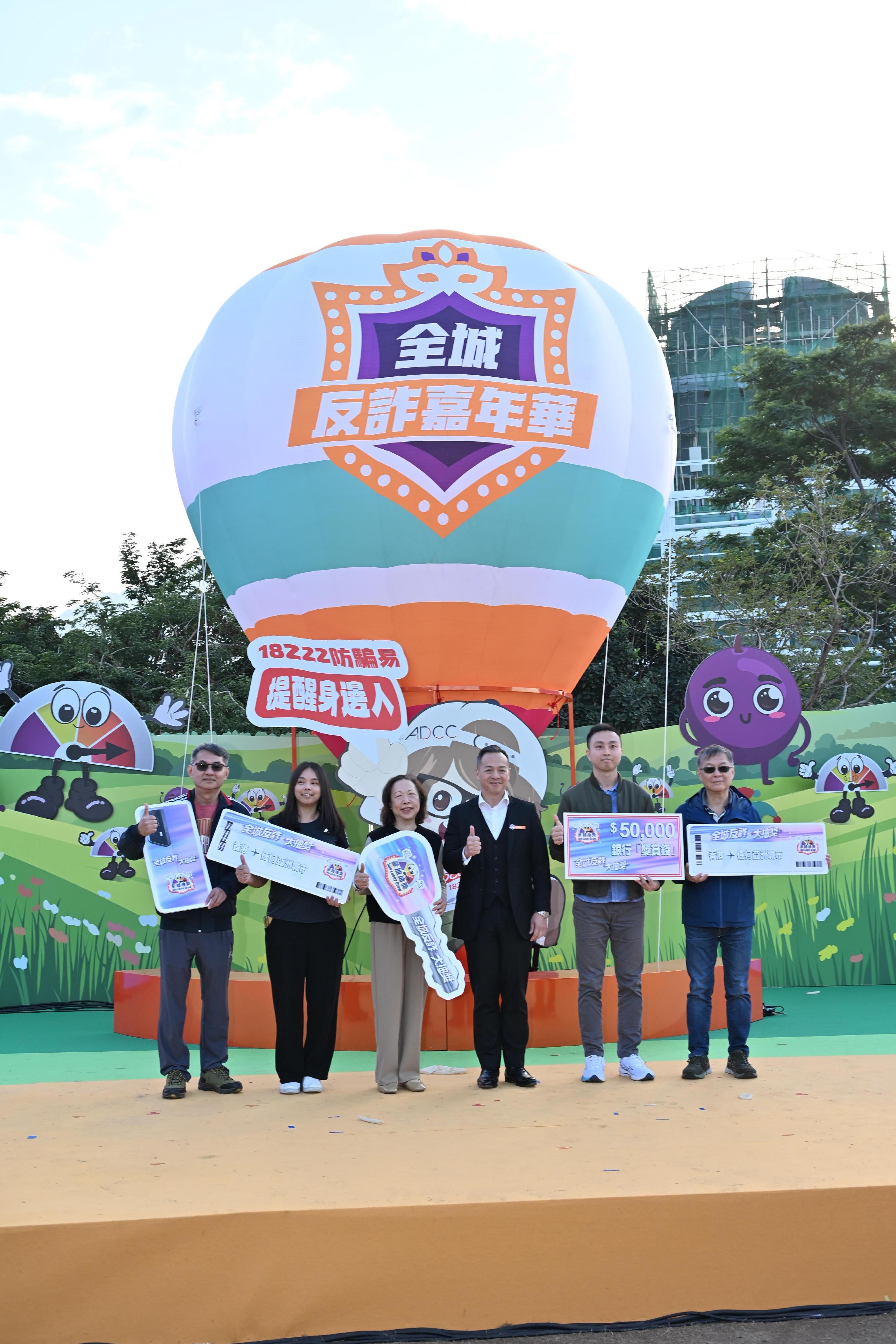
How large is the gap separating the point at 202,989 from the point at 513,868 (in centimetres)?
132

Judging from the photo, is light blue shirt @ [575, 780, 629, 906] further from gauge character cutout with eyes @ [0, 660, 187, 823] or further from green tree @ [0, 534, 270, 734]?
green tree @ [0, 534, 270, 734]

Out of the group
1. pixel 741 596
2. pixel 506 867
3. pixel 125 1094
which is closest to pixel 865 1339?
pixel 506 867

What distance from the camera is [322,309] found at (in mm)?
7520

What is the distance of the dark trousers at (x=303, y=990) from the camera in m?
4.35

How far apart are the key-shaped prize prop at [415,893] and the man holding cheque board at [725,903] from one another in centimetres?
96

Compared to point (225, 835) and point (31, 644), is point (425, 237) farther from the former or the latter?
point (31, 644)

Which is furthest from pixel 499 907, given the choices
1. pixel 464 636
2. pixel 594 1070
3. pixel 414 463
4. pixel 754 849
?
pixel 414 463

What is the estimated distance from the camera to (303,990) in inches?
177

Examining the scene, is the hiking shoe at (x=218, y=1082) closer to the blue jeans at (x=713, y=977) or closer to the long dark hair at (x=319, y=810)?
the long dark hair at (x=319, y=810)

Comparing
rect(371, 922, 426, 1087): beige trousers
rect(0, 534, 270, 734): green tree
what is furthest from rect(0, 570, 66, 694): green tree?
rect(371, 922, 426, 1087): beige trousers

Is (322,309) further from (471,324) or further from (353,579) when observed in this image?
(353,579)

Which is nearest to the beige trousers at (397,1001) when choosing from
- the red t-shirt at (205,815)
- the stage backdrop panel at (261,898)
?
the red t-shirt at (205,815)

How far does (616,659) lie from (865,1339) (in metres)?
13.9

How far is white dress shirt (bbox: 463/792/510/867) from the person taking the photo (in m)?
4.58
